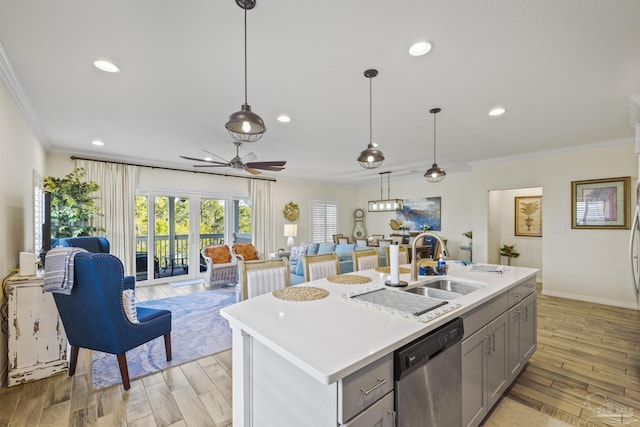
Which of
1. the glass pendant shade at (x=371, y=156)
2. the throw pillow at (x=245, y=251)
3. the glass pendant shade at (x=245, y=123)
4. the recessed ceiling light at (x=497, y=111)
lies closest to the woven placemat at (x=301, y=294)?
the glass pendant shade at (x=245, y=123)

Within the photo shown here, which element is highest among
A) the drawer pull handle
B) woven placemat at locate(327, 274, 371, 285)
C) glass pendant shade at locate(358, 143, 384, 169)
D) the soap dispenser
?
glass pendant shade at locate(358, 143, 384, 169)

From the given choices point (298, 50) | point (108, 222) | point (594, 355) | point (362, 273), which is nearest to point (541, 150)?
point (594, 355)

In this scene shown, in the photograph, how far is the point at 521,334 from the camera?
92.7 inches

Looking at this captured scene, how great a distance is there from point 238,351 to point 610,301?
19.1 ft

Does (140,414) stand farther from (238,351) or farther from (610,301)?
(610,301)

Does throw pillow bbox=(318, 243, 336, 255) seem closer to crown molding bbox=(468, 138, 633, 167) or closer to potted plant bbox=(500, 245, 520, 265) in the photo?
crown molding bbox=(468, 138, 633, 167)

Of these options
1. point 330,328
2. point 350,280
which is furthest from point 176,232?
point 330,328

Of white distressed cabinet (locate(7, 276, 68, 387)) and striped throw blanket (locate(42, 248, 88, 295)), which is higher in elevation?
striped throw blanket (locate(42, 248, 88, 295))

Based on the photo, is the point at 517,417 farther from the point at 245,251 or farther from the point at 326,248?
the point at 245,251

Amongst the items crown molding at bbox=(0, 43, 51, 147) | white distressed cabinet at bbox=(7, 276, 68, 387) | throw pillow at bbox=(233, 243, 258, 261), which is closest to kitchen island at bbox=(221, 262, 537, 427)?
white distressed cabinet at bbox=(7, 276, 68, 387)

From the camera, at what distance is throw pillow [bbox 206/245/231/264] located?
576 cm

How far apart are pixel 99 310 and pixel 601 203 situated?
21.6ft

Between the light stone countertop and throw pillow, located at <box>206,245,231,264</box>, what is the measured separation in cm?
439

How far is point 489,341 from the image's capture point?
1860mm
